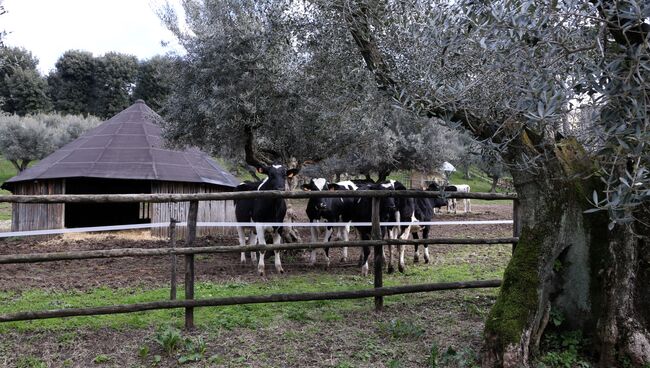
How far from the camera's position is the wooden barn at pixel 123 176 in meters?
16.6

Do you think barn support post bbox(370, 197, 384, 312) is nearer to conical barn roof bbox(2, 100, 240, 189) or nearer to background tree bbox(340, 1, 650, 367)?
background tree bbox(340, 1, 650, 367)

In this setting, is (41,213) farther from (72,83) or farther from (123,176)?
(72,83)

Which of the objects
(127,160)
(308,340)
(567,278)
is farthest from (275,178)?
(127,160)

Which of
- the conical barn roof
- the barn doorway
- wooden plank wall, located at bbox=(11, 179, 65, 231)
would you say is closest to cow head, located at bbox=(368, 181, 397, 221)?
the conical barn roof

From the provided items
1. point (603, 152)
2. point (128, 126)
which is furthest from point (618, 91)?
point (128, 126)

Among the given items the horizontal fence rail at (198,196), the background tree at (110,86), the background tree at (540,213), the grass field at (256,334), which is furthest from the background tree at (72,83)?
the background tree at (540,213)

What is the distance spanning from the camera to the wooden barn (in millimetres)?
16641

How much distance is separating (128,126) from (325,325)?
604 inches

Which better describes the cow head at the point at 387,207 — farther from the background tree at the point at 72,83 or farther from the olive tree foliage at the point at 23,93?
the background tree at the point at 72,83

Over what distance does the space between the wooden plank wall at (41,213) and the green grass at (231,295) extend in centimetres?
935

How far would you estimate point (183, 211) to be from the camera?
17.1 metres

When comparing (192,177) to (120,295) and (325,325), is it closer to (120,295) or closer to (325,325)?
(120,295)

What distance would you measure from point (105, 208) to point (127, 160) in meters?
4.51

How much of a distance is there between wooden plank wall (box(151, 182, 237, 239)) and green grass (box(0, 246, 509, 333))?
804 centimetres
